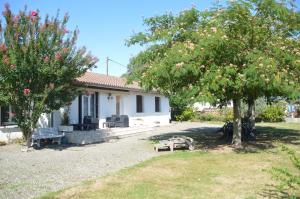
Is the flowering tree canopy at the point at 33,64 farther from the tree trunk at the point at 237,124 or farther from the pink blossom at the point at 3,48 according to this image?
the tree trunk at the point at 237,124

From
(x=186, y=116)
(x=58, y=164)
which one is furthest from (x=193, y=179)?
(x=186, y=116)

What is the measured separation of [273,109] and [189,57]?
79.8 feet

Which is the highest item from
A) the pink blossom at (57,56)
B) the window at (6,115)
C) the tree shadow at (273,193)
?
the pink blossom at (57,56)

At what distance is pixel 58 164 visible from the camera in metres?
12.3

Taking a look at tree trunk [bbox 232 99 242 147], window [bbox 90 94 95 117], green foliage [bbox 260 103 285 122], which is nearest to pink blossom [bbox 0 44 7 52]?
window [bbox 90 94 95 117]

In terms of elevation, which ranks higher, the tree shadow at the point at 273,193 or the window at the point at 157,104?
the window at the point at 157,104

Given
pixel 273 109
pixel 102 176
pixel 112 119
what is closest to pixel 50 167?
pixel 102 176

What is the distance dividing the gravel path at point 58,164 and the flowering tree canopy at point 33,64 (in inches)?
77.8

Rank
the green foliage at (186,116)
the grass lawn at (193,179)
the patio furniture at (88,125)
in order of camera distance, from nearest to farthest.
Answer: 1. the grass lawn at (193,179)
2. the patio furniture at (88,125)
3. the green foliage at (186,116)

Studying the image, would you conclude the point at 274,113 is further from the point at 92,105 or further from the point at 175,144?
the point at 175,144

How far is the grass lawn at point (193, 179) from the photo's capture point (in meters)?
8.41

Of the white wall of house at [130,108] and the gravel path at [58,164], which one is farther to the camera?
the white wall of house at [130,108]

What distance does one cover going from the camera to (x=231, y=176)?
10.4m

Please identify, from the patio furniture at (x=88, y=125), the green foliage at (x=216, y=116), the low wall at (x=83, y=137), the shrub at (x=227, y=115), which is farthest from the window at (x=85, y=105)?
the green foliage at (x=216, y=116)
